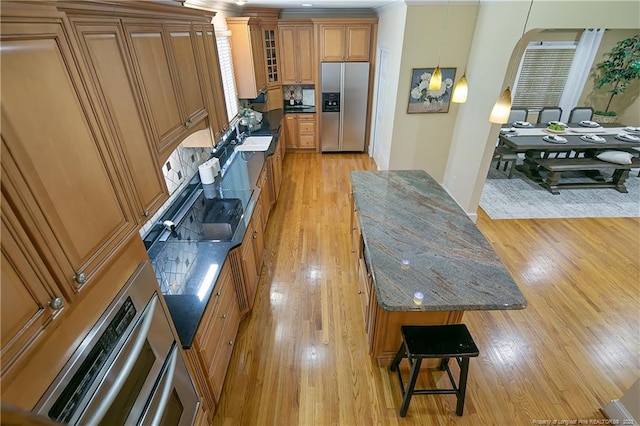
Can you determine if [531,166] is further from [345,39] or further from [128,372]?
[128,372]

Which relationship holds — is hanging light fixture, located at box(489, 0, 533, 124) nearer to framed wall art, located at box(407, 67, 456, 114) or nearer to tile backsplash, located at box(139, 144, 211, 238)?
framed wall art, located at box(407, 67, 456, 114)

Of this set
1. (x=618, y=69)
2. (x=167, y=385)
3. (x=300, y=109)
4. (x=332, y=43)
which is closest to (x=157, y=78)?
(x=167, y=385)

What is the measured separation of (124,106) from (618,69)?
303 inches

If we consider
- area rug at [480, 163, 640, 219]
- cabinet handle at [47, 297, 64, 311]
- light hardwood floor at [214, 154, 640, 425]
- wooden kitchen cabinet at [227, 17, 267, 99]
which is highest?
wooden kitchen cabinet at [227, 17, 267, 99]

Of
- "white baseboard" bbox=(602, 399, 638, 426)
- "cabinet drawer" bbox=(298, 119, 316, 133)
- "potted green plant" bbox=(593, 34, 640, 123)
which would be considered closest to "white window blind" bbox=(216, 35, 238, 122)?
"cabinet drawer" bbox=(298, 119, 316, 133)

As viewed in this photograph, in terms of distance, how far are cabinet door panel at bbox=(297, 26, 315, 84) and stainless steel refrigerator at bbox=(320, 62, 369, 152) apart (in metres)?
0.35

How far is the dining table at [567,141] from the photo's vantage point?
14.5ft

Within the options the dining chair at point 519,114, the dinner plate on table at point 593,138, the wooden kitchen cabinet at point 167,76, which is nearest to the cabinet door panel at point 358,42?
the dining chair at point 519,114

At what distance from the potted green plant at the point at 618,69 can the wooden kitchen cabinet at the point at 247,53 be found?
6220 millimetres

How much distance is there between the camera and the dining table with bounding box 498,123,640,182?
4406 millimetres

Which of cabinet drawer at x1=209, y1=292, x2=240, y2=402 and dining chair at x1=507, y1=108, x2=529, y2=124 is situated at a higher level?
dining chair at x1=507, y1=108, x2=529, y2=124

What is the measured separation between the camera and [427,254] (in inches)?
80.4

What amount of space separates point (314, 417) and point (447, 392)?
35.3 inches

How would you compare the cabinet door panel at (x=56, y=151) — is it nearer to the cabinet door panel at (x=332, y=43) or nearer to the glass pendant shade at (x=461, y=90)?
the glass pendant shade at (x=461, y=90)
